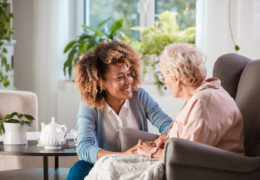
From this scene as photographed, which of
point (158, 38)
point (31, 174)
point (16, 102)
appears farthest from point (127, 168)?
point (158, 38)

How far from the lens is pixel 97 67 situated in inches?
94.5

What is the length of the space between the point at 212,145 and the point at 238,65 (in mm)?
659

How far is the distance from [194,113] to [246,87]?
0.57 meters

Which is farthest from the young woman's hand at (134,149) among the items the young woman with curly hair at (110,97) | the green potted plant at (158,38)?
the green potted plant at (158,38)

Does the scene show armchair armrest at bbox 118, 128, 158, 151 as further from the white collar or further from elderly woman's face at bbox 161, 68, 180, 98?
elderly woman's face at bbox 161, 68, 180, 98

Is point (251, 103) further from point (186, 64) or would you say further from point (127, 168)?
point (127, 168)

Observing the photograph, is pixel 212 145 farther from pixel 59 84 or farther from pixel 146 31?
pixel 59 84

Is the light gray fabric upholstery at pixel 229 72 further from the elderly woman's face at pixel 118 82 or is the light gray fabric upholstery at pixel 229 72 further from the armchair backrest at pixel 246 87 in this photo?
the elderly woman's face at pixel 118 82

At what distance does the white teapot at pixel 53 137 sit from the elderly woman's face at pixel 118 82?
1.15 feet

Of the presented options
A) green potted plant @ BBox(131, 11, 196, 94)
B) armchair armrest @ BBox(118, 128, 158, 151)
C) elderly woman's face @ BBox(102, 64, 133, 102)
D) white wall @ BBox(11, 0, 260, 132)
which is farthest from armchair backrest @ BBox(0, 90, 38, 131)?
armchair armrest @ BBox(118, 128, 158, 151)

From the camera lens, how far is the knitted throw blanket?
1.80 m

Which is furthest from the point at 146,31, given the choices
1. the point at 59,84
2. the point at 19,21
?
the point at 19,21

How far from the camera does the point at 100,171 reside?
1.91 m

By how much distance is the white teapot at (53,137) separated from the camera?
2477 millimetres
